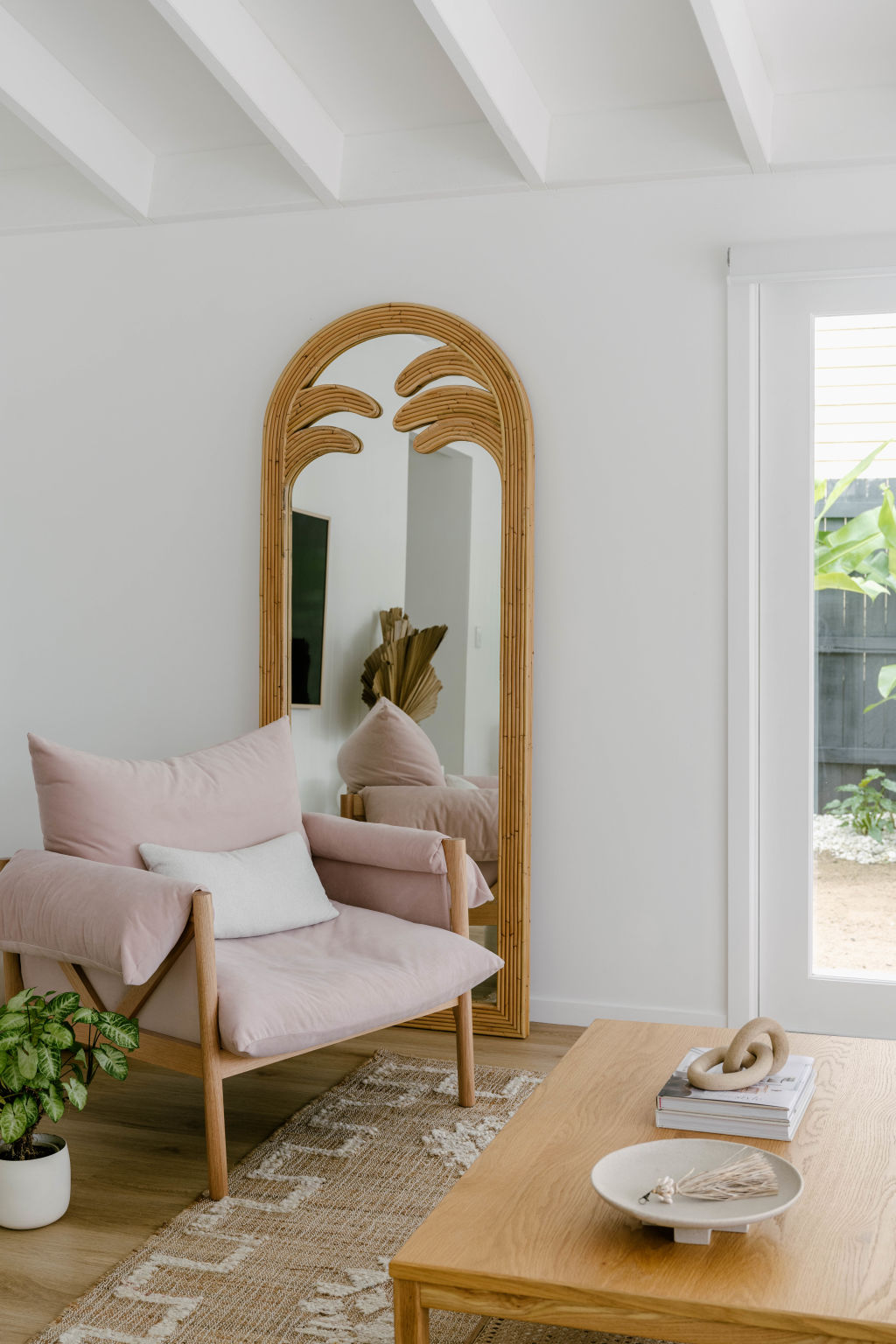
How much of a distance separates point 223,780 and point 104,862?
1.26 feet

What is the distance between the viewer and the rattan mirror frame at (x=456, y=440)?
3.36 m

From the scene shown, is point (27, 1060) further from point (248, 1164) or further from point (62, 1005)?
point (248, 1164)

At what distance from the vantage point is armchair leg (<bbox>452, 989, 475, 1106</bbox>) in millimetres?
2734

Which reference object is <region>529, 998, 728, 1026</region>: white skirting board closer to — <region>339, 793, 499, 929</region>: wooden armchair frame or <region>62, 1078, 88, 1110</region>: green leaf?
<region>339, 793, 499, 929</region>: wooden armchair frame

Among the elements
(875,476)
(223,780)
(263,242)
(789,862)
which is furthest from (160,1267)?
(263,242)

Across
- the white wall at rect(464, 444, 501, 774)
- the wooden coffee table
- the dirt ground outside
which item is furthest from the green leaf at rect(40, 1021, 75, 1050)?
the dirt ground outside

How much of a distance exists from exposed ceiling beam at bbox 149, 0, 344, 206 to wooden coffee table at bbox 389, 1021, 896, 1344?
8.23 feet

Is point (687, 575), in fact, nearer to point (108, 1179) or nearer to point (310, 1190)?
point (310, 1190)

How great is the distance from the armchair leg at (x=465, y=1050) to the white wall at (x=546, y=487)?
70 cm

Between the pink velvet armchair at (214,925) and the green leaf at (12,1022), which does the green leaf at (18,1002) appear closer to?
the green leaf at (12,1022)

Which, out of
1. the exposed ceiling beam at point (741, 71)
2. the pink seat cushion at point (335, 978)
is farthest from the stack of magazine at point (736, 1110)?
the exposed ceiling beam at point (741, 71)

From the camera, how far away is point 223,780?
289 centimetres

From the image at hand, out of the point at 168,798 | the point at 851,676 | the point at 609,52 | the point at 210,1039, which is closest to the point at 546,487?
the point at 851,676

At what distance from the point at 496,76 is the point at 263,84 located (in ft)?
1.98
